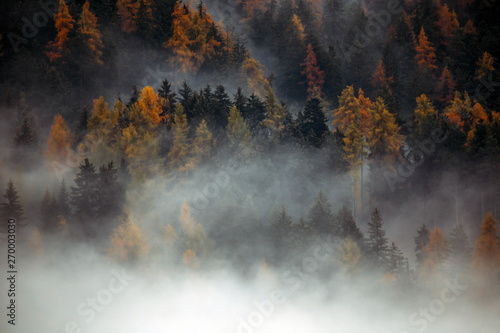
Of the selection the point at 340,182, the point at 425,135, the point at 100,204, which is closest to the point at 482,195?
the point at 425,135

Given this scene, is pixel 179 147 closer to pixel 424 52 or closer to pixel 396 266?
pixel 396 266

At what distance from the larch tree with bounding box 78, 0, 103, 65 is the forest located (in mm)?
213

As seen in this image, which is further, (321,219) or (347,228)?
(321,219)

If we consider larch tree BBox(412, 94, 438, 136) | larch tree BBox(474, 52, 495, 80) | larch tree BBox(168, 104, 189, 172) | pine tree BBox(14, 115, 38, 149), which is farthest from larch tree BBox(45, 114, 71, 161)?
larch tree BBox(474, 52, 495, 80)

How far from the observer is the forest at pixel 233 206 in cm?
5509

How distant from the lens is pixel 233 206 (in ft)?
187

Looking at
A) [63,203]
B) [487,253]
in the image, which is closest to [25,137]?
[63,203]

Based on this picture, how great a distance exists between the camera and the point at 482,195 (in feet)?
198

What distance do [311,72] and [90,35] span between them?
1371 inches

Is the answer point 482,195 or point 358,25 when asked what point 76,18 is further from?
point 482,195

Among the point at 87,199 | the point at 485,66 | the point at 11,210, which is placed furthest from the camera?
the point at 485,66

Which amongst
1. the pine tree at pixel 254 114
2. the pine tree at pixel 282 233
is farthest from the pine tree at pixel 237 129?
the pine tree at pixel 282 233

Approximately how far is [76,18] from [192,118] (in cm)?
2765

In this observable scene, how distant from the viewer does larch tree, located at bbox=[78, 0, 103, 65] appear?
76.5 metres
